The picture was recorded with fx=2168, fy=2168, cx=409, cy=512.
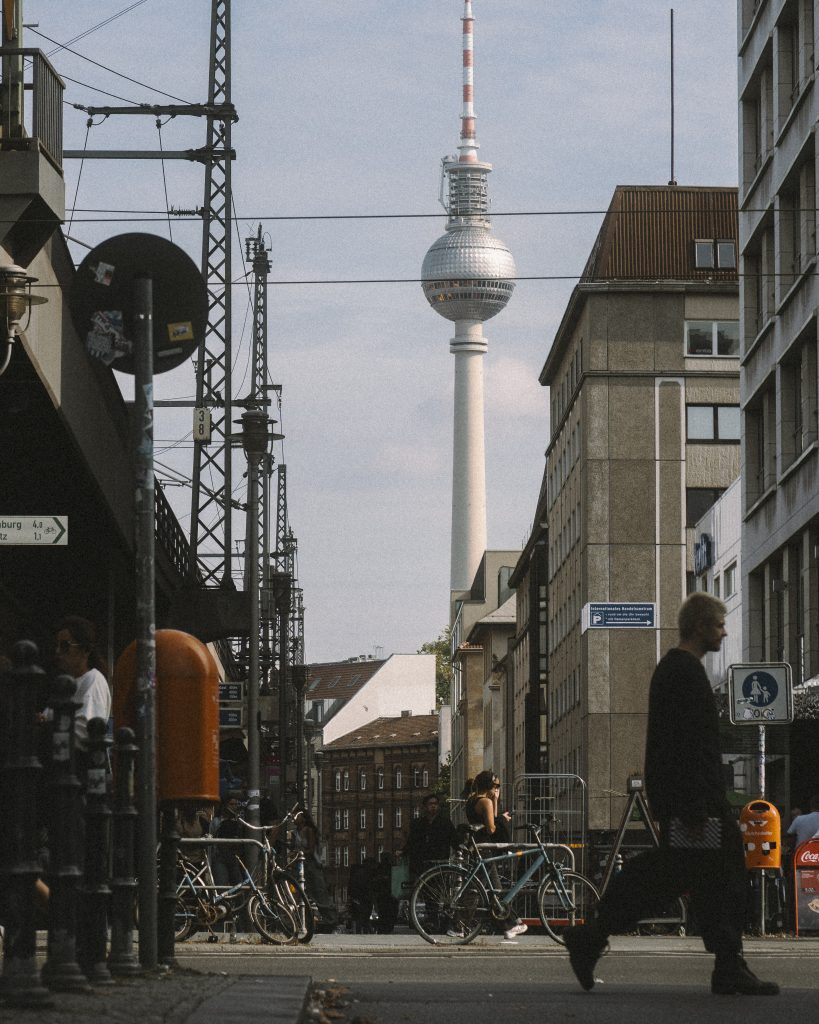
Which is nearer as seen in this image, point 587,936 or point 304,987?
point 304,987

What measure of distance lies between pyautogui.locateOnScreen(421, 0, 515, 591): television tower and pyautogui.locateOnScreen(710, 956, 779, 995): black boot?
161272 mm

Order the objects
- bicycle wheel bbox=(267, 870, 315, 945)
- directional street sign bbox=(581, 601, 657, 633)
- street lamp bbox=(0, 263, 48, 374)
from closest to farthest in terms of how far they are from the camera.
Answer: street lamp bbox=(0, 263, 48, 374), bicycle wheel bbox=(267, 870, 315, 945), directional street sign bbox=(581, 601, 657, 633)

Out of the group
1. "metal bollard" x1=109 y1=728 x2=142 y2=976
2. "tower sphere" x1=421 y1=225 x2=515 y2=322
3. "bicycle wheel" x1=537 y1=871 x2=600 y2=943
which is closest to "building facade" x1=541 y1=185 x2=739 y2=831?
"bicycle wheel" x1=537 y1=871 x2=600 y2=943

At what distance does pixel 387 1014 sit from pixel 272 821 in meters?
15.3

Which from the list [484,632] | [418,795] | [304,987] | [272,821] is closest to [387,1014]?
[304,987]

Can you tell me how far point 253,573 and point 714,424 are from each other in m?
39.7

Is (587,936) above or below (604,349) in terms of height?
below

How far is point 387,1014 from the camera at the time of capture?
8719mm

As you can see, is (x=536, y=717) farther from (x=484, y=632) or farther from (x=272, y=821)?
(x=272, y=821)

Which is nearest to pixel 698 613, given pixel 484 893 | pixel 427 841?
pixel 484 893

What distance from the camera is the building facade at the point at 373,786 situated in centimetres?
16512

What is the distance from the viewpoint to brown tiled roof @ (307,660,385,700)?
584 ft

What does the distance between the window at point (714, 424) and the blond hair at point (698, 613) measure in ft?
189

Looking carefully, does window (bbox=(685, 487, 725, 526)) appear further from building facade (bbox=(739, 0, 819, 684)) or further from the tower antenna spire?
the tower antenna spire
